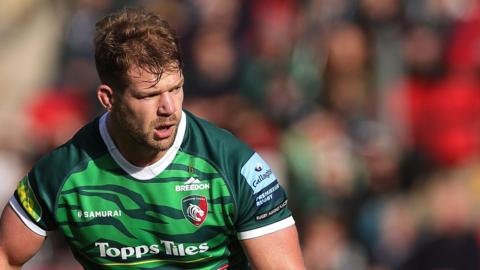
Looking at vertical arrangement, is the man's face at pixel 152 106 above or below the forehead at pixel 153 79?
below

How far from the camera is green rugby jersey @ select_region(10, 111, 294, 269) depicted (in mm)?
4301

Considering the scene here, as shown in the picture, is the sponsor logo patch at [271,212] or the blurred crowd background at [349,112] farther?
the blurred crowd background at [349,112]

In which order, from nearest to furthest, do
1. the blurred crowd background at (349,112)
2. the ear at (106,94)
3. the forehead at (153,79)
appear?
the forehead at (153,79)
the ear at (106,94)
the blurred crowd background at (349,112)

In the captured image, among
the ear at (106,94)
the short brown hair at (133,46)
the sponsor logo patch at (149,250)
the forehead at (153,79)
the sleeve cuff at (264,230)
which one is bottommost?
the sponsor logo patch at (149,250)

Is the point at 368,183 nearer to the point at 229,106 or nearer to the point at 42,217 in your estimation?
the point at 229,106

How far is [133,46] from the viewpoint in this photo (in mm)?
4102

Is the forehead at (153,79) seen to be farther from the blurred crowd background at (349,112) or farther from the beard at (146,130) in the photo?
the blurred crowd background at (349,112)

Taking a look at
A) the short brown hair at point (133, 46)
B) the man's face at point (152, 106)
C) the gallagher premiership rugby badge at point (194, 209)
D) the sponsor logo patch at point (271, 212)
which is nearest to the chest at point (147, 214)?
the gallagher premiership rugby badge at point (194, 209)

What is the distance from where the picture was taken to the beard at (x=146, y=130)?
413cm

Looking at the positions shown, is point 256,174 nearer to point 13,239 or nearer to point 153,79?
point 153,79

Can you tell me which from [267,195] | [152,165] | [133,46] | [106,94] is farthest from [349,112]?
[133,46]

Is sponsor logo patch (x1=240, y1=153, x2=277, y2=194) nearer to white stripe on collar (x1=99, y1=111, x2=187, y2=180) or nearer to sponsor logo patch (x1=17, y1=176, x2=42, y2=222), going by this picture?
white stripe on collar (x1=99, y1=111, x2=187, y2=180)

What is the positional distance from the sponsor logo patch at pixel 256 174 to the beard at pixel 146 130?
0.34 m

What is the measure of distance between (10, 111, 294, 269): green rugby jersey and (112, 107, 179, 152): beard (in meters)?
0.13
